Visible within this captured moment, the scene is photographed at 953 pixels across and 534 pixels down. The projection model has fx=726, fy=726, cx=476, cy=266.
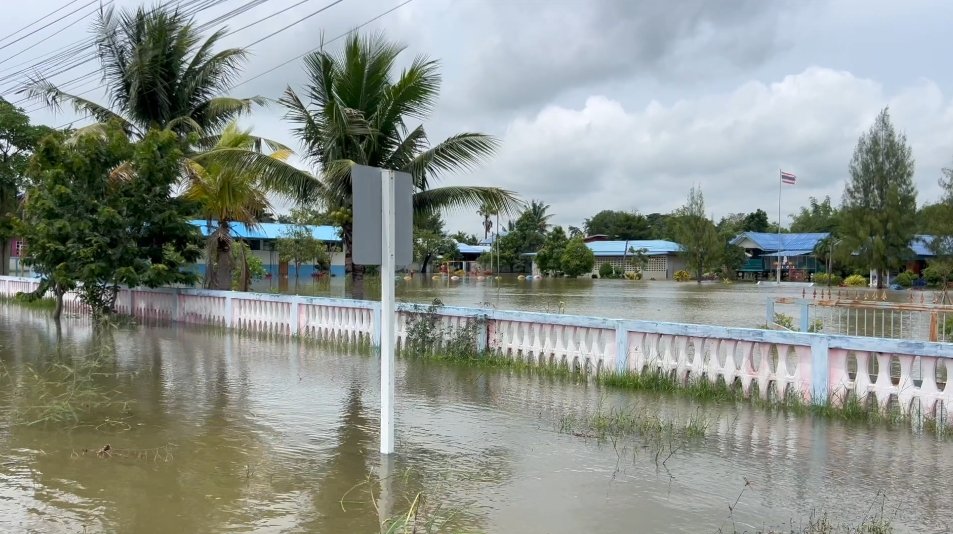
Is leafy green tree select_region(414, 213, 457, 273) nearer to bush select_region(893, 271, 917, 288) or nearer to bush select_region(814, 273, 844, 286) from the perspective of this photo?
bush select_region(814, 273, 844, 286)

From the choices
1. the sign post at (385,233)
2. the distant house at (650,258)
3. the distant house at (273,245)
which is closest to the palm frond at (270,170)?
the sign post at (385,233)

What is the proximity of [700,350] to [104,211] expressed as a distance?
1230 cm

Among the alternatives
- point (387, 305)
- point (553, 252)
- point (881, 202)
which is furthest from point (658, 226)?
point (387, 305)

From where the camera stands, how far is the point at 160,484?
5.21 meters

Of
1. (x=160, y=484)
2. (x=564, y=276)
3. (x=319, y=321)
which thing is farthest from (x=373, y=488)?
(x=564, y=276)

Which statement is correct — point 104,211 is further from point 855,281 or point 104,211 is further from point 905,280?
point 855,281

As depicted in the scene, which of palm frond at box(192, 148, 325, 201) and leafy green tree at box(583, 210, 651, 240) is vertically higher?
leafy green tree at box(583, 210, 651, 240)

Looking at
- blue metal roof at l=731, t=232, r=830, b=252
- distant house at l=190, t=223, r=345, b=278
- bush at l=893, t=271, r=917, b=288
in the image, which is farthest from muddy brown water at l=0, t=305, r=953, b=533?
blue metal roof at l=731, t=232, r=830, b=252

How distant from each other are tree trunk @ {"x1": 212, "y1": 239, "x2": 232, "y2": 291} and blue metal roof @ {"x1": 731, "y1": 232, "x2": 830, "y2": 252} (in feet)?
201

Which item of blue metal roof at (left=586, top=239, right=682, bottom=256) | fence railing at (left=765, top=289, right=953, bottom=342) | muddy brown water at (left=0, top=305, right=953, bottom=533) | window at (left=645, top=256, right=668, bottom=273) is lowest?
muddy brown water at (left=0, top=305, right=953, bottom=533)

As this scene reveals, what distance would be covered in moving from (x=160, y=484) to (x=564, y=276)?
223 ft

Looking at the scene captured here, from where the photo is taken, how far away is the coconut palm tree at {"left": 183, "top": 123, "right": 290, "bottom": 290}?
1680cm

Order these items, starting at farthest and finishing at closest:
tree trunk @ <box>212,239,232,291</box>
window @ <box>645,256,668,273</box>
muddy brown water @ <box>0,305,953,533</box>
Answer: window @ <box>645,256,668,273</box> < tree trunk @ <box>212,239,232,291</box> < muddy brown water @ <box>0,305,953,533</box>

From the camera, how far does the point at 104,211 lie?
49.1ft
